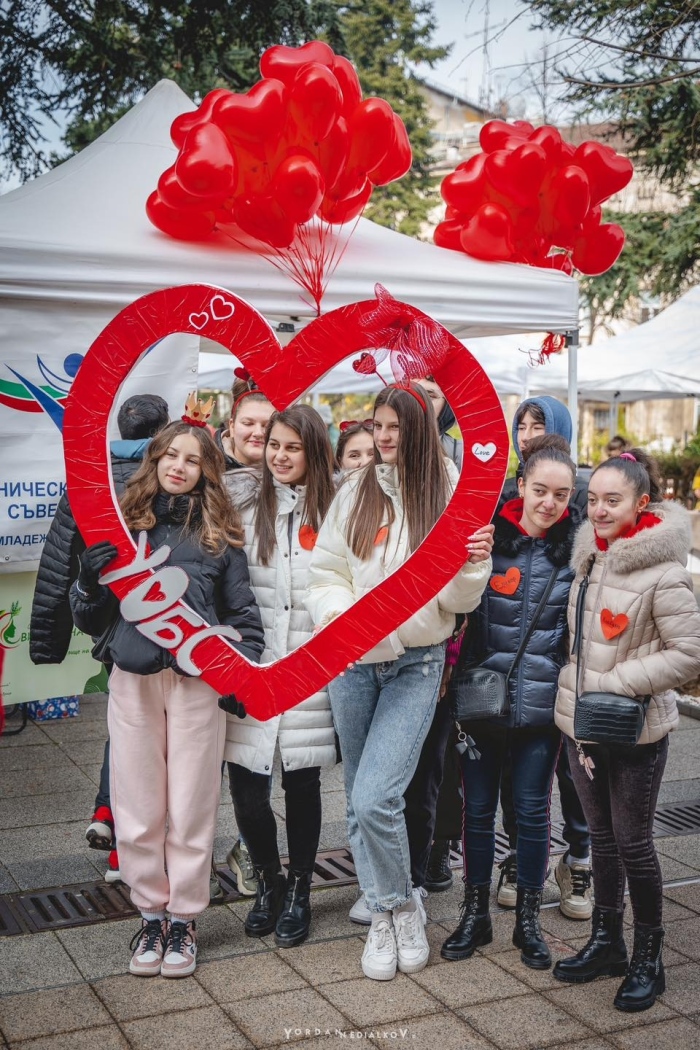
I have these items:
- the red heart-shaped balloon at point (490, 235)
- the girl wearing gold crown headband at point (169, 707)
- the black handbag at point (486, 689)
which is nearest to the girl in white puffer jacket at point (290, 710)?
the girl wearing gold crown headband at point (169, 707)

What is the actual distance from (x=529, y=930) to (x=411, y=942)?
16.7 inches

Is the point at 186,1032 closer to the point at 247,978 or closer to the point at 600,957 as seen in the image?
the point at 247,978

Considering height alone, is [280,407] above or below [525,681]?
above

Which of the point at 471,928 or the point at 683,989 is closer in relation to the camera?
the point at 683,989

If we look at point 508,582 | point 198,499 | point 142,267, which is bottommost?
point 508,582

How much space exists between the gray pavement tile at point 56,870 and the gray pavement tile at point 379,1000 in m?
1.36

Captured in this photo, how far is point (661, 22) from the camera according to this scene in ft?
19.5

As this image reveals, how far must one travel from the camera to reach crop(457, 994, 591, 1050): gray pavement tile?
10.2 ft

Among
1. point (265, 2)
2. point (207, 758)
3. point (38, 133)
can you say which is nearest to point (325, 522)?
point (207, 758)

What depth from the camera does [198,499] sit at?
141 inches

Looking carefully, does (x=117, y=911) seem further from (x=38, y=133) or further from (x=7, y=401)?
(x=38, y=133)

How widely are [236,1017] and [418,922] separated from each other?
710 mm

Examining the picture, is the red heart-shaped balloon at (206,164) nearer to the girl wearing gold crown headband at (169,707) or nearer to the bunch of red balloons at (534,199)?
the girl wearing gold crown headband at (169,707)

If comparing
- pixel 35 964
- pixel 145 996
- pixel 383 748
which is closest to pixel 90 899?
pixel 35 964
